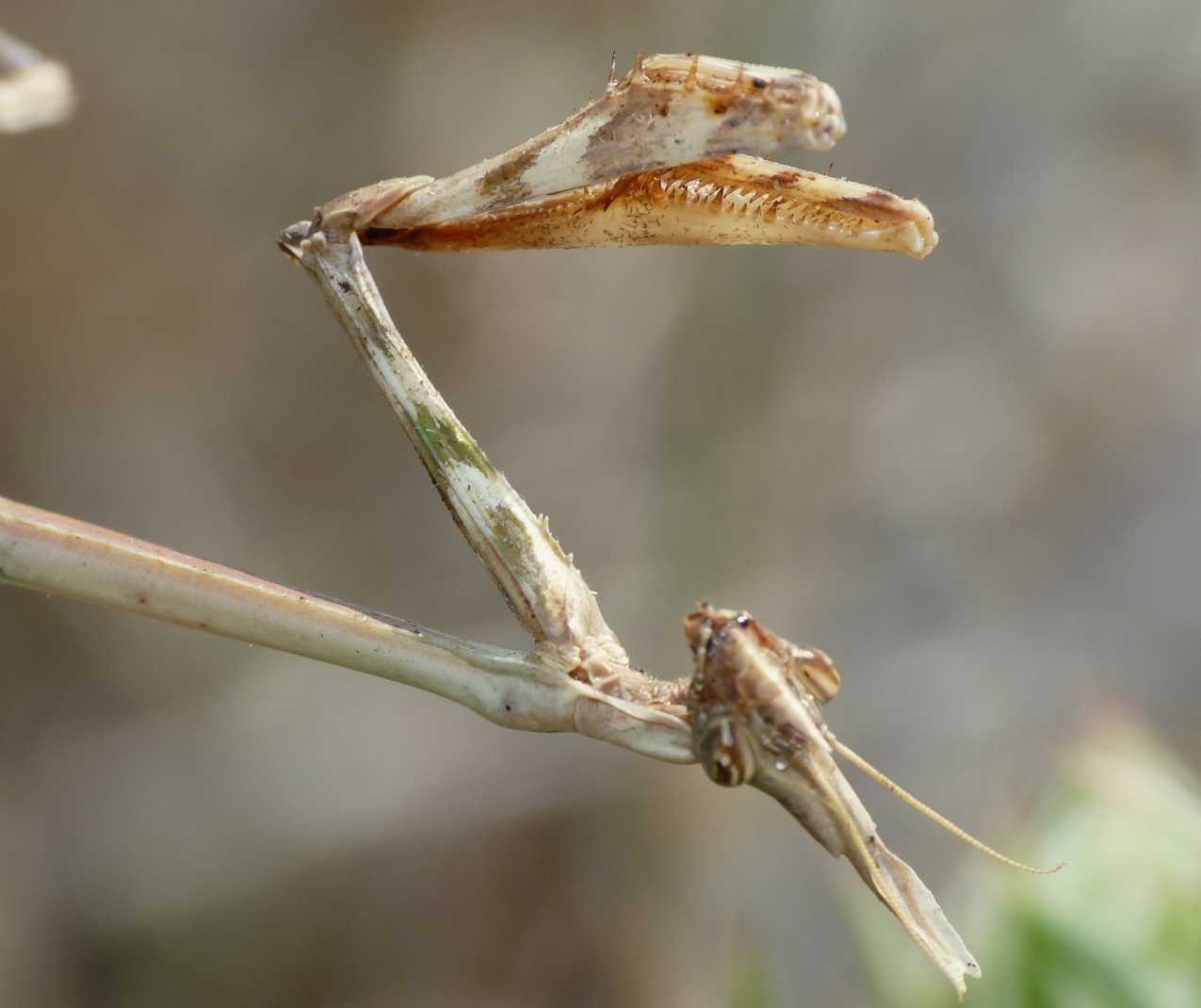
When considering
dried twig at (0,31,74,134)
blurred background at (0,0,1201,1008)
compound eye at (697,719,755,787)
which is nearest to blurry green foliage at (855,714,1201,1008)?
compound eye at (697,719,755,787)

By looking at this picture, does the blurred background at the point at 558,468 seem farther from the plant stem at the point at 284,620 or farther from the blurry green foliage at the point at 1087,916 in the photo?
the plant stem at the point at 284,620

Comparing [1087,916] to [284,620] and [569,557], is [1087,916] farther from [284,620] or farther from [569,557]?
[284,620]

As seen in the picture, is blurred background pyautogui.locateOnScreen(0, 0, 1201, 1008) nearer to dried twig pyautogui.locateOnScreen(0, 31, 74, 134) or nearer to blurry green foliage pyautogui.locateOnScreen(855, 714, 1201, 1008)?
blurry green foliage pyautogui.locateOnScreen(855, 714, 1201, 1008)

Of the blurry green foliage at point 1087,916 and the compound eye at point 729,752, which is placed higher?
the compound eye at point 729,752

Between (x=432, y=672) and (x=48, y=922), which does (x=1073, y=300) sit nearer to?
(x=432, y=672)

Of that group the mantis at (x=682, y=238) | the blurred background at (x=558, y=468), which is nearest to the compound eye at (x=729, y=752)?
the mantis at (x=682, y=238)

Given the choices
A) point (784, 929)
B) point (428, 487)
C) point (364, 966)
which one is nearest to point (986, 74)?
point (428, 487)
